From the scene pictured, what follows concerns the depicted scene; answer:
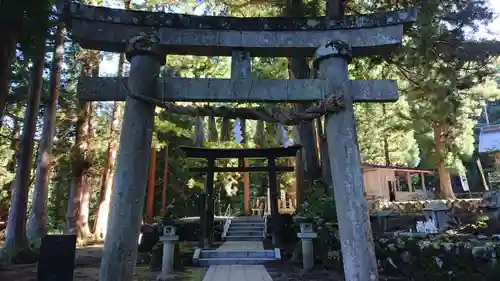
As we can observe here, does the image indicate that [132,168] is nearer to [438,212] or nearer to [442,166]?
[438,212]

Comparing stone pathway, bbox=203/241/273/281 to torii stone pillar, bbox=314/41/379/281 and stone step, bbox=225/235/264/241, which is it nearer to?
torii stone pillar, bbox=314/41/379/281

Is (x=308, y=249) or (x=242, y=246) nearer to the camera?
(x=308, y=249)

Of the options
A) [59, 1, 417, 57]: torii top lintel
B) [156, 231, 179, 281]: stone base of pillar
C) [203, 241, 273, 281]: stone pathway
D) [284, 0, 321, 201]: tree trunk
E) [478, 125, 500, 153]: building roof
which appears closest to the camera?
[59, 1, 417, 57]: torii top lintel

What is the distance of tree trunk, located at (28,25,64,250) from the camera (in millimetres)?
10219

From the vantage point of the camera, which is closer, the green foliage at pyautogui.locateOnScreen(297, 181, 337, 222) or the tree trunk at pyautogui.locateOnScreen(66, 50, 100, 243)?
the green foliage at pyautogui.locateOnScreen(297, 181, 337, 222)

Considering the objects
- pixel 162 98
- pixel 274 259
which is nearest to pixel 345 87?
pixel 162 98

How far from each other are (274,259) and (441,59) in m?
7.32

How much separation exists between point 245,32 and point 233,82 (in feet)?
2.68

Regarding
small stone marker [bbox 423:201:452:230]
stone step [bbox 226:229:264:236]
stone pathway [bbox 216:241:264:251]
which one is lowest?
stone pathway [bbox 216:241:264:251]

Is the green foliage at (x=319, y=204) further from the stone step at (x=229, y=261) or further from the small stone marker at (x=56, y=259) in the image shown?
the small stone marker at (x=56, y=259)

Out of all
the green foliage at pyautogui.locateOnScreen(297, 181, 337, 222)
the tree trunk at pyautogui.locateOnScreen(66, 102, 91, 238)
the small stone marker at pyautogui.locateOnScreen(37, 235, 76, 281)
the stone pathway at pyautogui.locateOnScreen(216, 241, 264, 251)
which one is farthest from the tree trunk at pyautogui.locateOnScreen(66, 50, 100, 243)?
the small stone marker at pyautogui.locateOnScreen(37, 235, 76, 281)

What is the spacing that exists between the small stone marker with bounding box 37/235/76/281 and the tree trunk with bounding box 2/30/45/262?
4.86 m

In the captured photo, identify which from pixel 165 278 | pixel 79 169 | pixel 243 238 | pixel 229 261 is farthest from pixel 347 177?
pixel 79 169

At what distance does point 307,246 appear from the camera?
8.48 m
